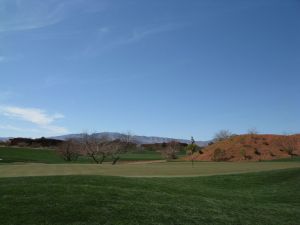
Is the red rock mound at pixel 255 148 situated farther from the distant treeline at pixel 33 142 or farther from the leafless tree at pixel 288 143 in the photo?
the distant treeline at pixel 33 142

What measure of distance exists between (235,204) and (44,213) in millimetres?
7518

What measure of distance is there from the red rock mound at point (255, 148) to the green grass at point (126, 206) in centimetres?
4716

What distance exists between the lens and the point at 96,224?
10914mm

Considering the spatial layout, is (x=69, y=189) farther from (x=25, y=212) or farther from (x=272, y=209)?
(x=272, y=209)

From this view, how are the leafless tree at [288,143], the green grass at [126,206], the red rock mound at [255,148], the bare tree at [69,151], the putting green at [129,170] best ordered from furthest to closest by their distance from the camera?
the bare tree at [69,151] < the leafless tree at [288,143] < the red rock mound at [255,148] < the putting green at [129,170] < the green grass at [126,206]

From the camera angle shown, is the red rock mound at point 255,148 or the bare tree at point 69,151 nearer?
the red rock mound at point 255,148

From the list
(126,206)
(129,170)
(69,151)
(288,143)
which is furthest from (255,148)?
(126,206)

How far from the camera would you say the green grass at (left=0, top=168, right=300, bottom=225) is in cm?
1154

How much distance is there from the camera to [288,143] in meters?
68.2

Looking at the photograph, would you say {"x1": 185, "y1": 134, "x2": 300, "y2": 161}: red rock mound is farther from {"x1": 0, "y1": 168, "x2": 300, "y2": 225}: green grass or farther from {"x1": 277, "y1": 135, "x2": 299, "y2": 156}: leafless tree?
{"x1": 0, "y1": 168, "x2": 300, "y2": 225}: green grass

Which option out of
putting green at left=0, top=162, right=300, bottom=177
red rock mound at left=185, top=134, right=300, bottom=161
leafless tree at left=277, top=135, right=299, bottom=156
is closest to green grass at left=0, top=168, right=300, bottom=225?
putting green at left=0, top=162, right=300, bottom=177

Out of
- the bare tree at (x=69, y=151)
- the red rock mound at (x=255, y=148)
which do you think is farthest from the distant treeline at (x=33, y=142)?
the red rock mound at (x=255, y=148)

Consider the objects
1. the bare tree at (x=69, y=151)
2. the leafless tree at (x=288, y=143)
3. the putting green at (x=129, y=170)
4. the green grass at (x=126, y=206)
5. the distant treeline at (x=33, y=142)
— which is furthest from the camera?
the distant treeline at (x=33, y=142)

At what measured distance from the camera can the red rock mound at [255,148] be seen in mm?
65312
